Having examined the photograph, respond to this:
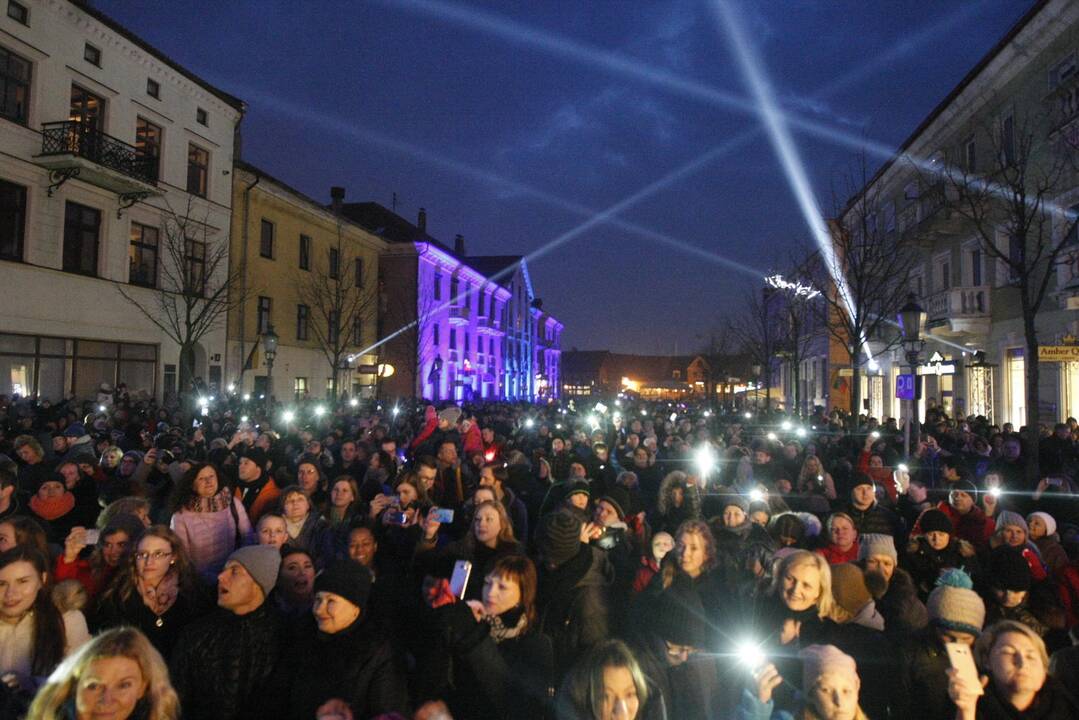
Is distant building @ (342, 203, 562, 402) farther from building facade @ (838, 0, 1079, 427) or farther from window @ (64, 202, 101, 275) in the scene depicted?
building facade @ (838, 0, 1079, 427)

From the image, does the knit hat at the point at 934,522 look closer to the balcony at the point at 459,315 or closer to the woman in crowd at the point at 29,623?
the woman in crowd at the point at 29,623

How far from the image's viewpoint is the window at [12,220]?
18.8m

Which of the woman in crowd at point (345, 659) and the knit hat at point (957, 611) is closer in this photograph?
the woman in crowd at point (345, 659)

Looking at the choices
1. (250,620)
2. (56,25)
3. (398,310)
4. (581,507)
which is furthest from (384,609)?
(398,310)

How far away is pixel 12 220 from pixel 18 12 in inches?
223

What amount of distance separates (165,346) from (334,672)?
2418 cm

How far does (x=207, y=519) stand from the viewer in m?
5.40

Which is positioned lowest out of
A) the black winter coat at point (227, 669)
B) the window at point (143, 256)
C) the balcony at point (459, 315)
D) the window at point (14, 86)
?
the black winter coat at point (227, 669)

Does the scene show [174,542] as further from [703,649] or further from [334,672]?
[703,649]

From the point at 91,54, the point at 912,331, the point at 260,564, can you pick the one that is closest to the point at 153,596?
the point at 260,564

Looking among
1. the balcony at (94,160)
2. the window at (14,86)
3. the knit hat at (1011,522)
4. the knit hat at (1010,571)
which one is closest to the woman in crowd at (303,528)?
the knit hat at (1010,571)

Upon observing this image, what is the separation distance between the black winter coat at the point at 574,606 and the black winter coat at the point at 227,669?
59.1 inches

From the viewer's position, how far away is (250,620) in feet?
11.5

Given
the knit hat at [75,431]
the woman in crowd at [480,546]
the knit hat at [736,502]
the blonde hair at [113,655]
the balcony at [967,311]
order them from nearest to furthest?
the blonde hair at [113,655]
the woman in crowd at [480,546]
the knit hat at [736,502]
the knit hat at [75,431]
the balcony at [967,311]
